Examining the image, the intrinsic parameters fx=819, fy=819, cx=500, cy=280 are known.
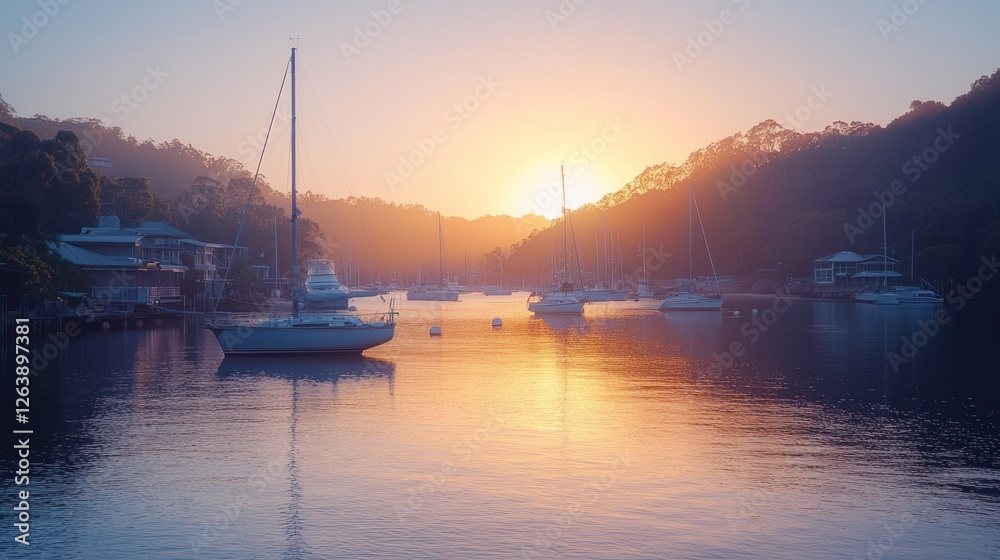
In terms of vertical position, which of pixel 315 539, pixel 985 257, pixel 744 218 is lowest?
pixel 315 539

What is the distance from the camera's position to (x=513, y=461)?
17.8m

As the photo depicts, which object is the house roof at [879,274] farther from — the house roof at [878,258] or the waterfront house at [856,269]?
the house roof at [878,258]

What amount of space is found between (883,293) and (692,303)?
30.2 metres

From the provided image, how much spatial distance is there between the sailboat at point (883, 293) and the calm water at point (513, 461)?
212ft

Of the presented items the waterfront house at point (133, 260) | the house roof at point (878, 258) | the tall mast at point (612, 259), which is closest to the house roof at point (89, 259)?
the waterfront house at point (133, 260)

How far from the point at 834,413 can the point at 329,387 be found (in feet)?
55.7

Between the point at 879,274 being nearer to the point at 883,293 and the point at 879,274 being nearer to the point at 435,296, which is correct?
the point at 883,293

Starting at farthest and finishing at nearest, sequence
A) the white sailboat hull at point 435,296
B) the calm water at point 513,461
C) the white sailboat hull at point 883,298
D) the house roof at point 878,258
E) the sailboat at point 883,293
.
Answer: the white sailboat hull at point 435,296 → the house roof at point 878,258 → the sailboat at point 883,293 → the white sailboat hull at point 883,298 → the calm water at point 513,461

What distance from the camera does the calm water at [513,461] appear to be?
12742 millimetres

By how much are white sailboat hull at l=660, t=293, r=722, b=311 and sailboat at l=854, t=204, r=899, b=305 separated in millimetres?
26473

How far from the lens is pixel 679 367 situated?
118 feet

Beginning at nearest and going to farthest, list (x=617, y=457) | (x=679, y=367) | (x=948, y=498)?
(x=948, y=498), (x=617, y=457), (x=679, y=367)

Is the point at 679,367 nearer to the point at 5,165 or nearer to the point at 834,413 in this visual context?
the point at 834,413

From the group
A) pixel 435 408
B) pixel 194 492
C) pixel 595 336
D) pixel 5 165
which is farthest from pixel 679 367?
pixel 5 165
